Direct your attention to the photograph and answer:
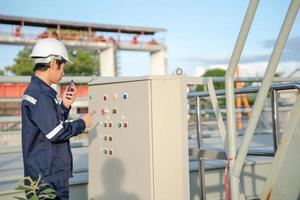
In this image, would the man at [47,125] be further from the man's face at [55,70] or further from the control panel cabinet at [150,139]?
the control panel cabinet at [150,139]

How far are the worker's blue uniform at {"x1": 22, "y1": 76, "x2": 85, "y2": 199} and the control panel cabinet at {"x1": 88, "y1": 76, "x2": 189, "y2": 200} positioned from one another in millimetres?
441

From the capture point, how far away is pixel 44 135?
244 cm

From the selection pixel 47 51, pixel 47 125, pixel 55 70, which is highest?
pixel 47 51

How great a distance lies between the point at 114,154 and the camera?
3018mm

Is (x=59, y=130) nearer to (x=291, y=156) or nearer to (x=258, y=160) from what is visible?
(x=291, y=156)

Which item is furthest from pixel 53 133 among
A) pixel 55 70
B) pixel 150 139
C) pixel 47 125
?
pixel 150 139

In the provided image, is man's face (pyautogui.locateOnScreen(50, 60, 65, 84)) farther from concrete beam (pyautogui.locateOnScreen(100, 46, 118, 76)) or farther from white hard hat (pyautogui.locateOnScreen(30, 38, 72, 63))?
concrete beam (pyautogui.locateOnScreen(100, 46, 118, 76))

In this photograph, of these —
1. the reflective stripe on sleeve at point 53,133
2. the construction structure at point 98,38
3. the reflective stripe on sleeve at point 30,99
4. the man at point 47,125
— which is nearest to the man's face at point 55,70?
the man at point 47,125

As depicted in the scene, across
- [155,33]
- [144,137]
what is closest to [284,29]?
[144,137]

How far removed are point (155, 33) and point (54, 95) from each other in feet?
112

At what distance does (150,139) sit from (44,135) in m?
0.66

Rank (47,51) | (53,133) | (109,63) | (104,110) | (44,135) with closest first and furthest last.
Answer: (53,133), (44,135), (47,51), (104,110), (109,63)

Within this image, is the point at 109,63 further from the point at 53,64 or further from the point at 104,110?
the point at 53,64

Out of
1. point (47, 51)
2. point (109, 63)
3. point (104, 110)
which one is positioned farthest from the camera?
point (109, 63)
